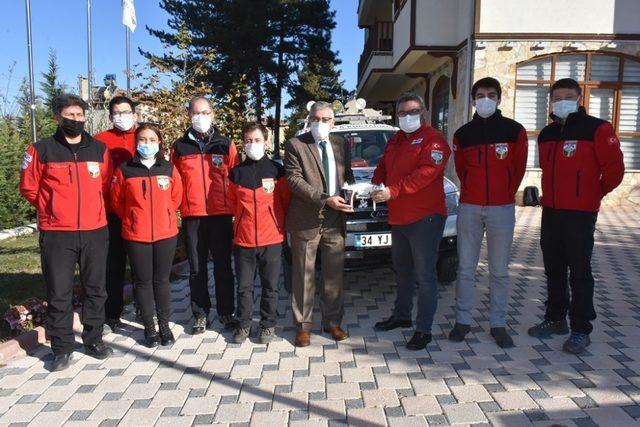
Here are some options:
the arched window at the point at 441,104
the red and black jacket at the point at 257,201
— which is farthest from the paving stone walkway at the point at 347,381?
the arched window at the point at 441,104

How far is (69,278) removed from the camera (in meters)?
3.92

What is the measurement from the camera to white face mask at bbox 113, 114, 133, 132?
4.41 metres

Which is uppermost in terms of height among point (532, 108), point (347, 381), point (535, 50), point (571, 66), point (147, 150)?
point (535, 50)

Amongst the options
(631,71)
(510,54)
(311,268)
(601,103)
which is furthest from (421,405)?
(631,71)

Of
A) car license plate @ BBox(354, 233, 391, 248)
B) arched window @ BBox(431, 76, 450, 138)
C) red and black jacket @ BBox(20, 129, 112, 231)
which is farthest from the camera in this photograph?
arched window @ BBox(431, 76, 450, 138)

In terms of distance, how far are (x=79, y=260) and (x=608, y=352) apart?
4.20 m

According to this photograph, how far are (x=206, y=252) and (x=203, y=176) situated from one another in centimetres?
69

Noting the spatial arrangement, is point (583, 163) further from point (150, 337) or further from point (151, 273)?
point (150, 337)

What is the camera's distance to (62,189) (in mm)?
3773

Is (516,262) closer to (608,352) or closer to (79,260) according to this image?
(608,352)

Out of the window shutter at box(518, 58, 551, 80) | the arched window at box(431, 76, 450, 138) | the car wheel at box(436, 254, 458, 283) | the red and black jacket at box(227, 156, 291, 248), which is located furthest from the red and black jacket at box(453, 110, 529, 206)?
the arched window at box(431, 76, 450, 138)

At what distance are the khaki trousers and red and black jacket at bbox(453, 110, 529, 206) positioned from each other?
119 cm

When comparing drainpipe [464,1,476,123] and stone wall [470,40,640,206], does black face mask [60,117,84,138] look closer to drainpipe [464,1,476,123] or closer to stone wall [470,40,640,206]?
drainpipe [464,1,476,123]

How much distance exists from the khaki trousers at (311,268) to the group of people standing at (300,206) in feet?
0.04
